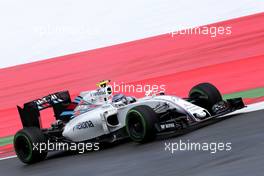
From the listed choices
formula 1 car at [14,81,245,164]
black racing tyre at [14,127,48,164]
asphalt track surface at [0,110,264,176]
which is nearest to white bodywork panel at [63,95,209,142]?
formula 1 car at [14,81,245,164]

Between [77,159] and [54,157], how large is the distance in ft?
4.30

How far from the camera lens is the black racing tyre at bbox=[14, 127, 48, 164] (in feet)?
40.8

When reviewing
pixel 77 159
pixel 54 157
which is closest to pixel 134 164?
pixel 77 159

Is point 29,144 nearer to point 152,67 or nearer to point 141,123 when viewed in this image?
point 141,123

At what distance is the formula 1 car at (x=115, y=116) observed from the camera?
11422 mm

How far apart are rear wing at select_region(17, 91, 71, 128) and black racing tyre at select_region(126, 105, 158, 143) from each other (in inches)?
92.1

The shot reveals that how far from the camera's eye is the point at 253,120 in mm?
11648

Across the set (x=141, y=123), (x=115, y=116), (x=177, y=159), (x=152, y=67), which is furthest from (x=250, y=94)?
(x=152, y=67)

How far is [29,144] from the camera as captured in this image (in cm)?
1246

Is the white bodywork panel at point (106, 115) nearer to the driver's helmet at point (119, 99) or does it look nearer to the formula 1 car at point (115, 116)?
the formula 1 car at point (115, 116)

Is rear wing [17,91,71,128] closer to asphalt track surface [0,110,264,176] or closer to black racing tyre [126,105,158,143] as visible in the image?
asphalt track surface [0,110,264,176]

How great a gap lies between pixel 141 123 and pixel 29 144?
2.31 meters

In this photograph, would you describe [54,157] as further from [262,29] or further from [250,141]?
[262,29]

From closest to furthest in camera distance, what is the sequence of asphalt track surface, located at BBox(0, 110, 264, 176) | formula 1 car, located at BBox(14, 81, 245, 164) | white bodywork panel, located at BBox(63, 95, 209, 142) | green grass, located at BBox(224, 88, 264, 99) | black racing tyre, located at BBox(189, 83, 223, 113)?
asphalt track surface, located at BBox(0, 110, 264, 176)
formula 1 car, located at BBox(14, 81, 245, 164)
white bodywork panel, located at BBox(63, 95, 209, 142)
black racing tyre, located at BBox(189, 83, 223, 113)
green grass, located at BBox(224, 88, 264, 99)
